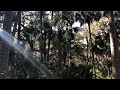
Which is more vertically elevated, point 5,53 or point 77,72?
point 5,53

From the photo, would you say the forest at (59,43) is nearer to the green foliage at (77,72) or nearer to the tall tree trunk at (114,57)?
the green foliage at (77,72)

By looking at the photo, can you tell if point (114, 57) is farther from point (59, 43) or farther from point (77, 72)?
point (59, 43)

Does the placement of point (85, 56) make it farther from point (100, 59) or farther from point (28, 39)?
point (28, 39)

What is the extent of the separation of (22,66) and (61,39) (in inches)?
423

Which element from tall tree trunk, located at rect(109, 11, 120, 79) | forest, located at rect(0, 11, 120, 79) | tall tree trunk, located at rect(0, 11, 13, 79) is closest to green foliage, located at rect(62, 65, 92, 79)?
forest, located at rect(0, 11, 120, 79)

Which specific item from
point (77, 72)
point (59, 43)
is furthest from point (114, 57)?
point (59, 43)

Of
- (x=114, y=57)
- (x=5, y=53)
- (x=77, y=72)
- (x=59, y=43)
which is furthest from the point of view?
(x=59, y=43)

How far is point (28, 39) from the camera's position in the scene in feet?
98.5

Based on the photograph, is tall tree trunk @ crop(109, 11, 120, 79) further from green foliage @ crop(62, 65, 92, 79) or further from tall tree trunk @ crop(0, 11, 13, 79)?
tall tree trunk @ crop(0, 11, 13, 79)
